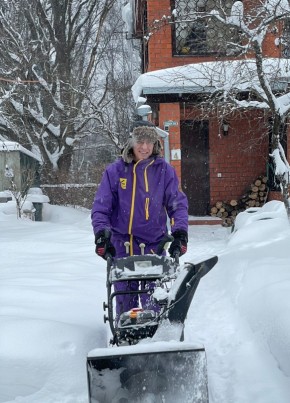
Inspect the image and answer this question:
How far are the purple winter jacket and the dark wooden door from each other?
32.8 ft

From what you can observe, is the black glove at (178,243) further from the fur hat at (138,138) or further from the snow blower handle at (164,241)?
the fur hat at (138,138)

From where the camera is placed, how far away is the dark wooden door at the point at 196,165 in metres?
13.6

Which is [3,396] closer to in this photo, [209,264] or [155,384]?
[155,384]

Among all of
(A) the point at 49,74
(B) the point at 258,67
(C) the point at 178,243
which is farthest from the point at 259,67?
(A) the point at 49,74

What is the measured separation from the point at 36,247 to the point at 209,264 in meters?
5.96

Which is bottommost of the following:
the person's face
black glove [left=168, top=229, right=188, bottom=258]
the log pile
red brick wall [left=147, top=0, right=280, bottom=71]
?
the log pile

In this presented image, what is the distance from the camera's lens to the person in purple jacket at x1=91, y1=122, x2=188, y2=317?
360cm

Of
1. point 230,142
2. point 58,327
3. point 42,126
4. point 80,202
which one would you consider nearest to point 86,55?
point 42,126

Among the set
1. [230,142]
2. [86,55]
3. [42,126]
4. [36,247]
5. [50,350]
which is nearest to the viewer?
[50,350]

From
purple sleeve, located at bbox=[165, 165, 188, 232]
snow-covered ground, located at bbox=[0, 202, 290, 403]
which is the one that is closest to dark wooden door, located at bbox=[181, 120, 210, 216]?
snow-covered ground, located at bbox=[0, 202, 290, 403]

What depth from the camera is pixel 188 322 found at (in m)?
4.87

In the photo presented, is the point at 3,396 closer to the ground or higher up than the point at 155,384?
closer to the ground

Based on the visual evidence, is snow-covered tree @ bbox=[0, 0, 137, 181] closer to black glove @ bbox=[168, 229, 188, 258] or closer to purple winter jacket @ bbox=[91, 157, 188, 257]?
purple winter jacket @ bbox=[91, 157, 188, 257]

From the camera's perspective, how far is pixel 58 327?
388 cm
